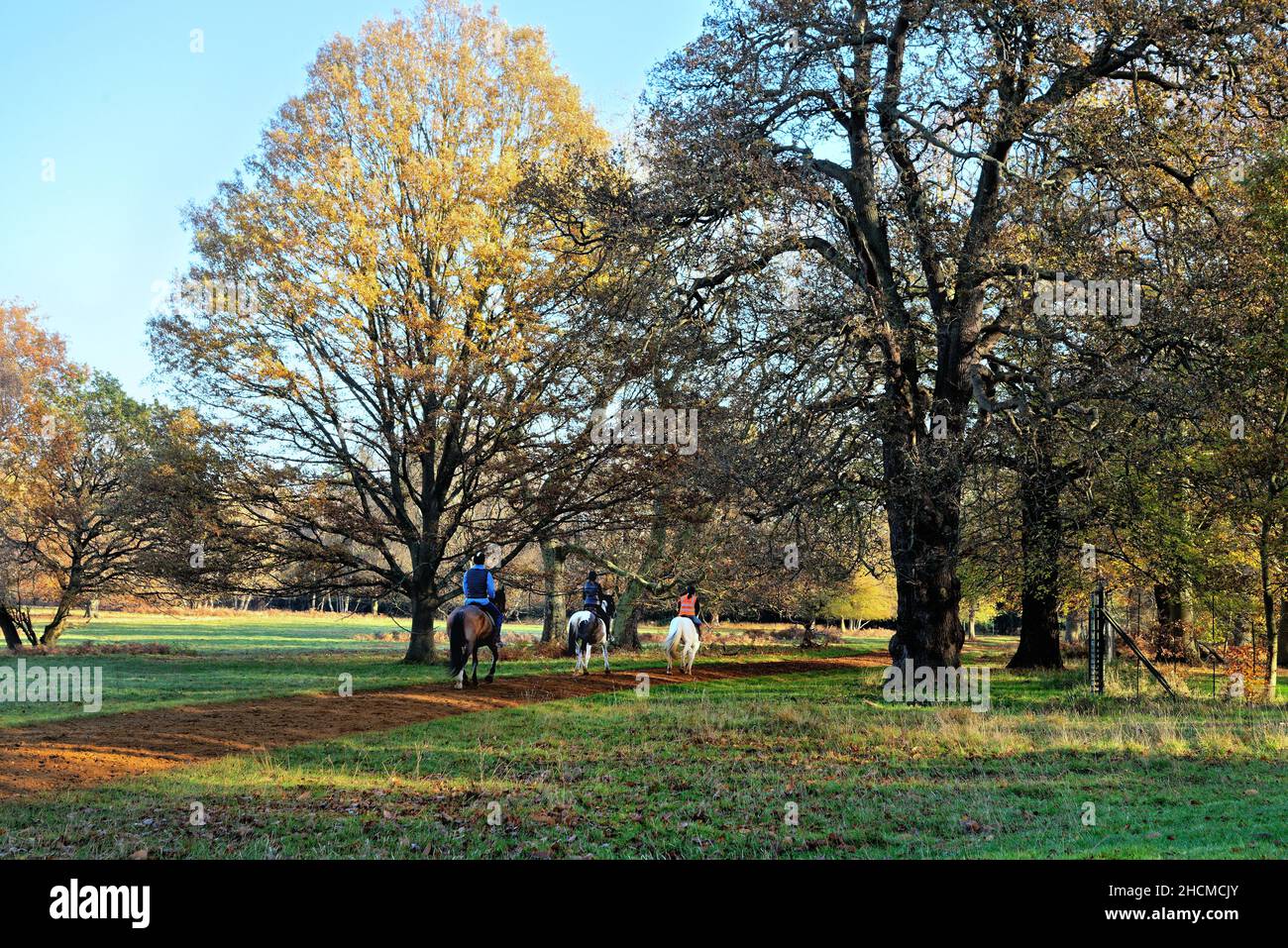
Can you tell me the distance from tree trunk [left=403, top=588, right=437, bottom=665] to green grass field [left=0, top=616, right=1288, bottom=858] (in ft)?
31.1

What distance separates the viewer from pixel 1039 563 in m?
21.2

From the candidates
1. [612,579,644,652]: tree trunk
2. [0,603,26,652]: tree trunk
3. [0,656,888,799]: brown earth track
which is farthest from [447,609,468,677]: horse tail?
[0,603,26,652]: tree trunk

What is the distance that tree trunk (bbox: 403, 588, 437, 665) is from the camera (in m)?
27.5

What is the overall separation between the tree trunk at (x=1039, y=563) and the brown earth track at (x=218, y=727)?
334 inches

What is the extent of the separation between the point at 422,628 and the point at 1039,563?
16983 mm

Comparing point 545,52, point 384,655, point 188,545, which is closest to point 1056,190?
point 545,52

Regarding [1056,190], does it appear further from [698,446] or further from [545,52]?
[545,52]

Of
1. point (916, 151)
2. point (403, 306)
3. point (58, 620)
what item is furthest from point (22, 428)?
point (916, 151)

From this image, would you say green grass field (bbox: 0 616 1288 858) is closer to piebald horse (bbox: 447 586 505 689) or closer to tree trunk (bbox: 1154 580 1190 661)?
piebald horse (bbox: 447 586 505 689)

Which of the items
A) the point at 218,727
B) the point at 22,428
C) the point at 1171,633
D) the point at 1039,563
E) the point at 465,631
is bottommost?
the point at 218,727

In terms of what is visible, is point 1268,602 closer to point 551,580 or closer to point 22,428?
point 551,580

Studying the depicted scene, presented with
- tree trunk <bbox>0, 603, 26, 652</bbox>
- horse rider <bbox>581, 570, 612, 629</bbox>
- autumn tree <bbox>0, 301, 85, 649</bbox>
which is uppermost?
autumn tree <bbox>0, 301, 85, 649</bbox>

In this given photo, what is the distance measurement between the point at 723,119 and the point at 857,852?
12.5 meters
